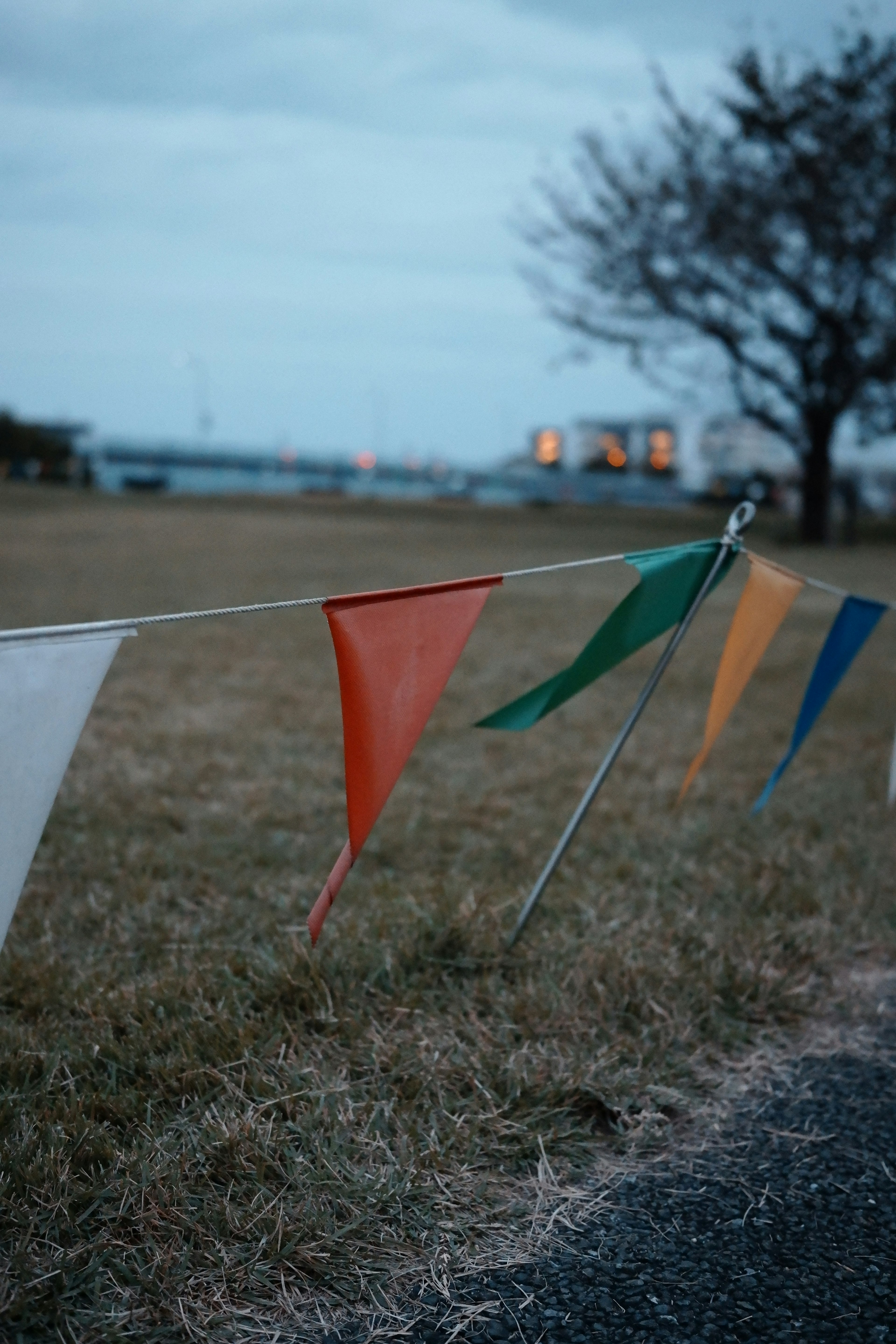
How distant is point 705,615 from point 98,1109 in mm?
9828

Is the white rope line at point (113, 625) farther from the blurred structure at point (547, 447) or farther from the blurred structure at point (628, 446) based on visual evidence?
the blurred structure at point (547, 447)

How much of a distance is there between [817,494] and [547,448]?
50.8 meters

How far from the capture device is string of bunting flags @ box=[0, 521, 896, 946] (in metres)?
1.87

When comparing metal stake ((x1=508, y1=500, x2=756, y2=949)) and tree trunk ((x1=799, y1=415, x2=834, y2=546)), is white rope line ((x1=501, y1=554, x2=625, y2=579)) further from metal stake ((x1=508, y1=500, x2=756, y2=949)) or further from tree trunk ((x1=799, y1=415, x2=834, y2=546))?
tree trunk ((x1=799, y1=415, x2=834, y2=546))

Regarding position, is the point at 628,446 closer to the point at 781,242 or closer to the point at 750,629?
the point at 781,242

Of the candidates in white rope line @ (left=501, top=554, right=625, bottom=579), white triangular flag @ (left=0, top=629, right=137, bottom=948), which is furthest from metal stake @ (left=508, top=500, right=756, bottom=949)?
white triangular flag @ (left=0, top=629, right=137, bottom=948)

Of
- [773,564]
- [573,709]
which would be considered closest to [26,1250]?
[773,564]

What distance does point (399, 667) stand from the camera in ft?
7.46

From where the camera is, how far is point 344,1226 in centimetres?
201

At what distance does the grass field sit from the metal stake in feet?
0.62

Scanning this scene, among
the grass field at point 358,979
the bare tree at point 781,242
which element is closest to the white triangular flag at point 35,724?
the grass field at point 358,979

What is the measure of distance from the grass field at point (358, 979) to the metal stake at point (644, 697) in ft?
0.62

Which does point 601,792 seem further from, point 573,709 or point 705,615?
point 705,615

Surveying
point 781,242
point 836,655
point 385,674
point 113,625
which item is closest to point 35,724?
point 113,625
